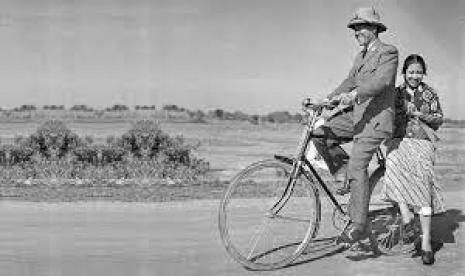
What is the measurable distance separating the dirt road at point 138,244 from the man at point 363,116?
2.11ft

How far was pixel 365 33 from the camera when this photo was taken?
582cm

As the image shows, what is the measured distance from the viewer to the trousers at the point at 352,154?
5.75 m

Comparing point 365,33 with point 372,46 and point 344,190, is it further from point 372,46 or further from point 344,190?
point 344,190

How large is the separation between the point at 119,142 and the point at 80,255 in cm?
464

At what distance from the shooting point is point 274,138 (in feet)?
63.5

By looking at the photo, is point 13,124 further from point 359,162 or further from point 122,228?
point 359,162

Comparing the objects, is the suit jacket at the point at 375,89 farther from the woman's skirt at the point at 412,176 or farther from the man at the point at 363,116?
the woman's skirt at the point at 412,176

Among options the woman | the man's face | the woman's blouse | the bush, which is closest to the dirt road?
the woman

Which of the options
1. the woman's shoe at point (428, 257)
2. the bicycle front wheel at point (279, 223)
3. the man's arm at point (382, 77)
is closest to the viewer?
the man's arm at point (382, 77)

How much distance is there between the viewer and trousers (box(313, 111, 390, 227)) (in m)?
5.75

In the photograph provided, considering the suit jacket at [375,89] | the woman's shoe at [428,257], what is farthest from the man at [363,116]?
the woman's shoe at [428,257]

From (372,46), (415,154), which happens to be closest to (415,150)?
(415,154)

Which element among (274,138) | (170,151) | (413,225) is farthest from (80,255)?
(274,138)

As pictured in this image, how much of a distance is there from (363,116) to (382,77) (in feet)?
1.29
